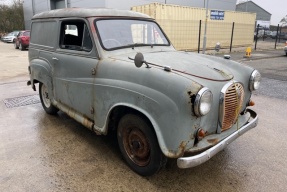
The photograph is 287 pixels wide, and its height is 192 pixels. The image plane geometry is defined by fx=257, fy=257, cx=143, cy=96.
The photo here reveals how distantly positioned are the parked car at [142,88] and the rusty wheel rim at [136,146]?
0.5 inches

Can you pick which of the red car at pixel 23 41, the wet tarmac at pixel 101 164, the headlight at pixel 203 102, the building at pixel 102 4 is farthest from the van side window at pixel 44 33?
the building at pixel 102 4

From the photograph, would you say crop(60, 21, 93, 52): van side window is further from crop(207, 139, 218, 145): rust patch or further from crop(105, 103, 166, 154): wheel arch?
crop(207, 139, 218, 145): rust patch

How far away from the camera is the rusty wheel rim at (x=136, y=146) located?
3.16 m

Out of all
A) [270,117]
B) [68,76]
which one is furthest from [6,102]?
[270,117]

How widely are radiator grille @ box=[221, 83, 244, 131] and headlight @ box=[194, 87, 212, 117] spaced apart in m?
0.36

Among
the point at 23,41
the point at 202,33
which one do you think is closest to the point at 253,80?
the point at 202,33

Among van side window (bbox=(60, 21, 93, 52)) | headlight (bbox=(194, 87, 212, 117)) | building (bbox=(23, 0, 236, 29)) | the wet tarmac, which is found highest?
building (bbox=(23, 0, 236, 29))

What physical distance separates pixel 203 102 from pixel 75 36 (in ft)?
8.31

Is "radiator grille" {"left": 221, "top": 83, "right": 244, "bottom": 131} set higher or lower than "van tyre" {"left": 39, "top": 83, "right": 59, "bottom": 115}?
higher

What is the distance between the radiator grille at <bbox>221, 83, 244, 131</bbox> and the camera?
303 cm

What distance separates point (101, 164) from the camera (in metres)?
3.59

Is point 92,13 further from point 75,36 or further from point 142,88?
point 142,88

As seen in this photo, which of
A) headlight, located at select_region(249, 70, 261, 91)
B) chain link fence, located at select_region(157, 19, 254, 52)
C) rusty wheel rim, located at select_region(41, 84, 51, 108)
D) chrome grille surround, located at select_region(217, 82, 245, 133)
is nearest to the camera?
chrome grille surround, located at select_region(217, 82, 245, 133)

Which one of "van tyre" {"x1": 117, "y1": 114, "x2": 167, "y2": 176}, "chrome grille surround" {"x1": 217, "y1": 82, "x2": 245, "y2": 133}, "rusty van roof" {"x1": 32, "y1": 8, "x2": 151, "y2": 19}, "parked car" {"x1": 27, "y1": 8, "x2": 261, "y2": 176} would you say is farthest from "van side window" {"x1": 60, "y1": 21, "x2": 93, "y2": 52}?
"chrome grille surround" {"x1": 217, "y1": 82, "x2": 245, "y2": 133}
